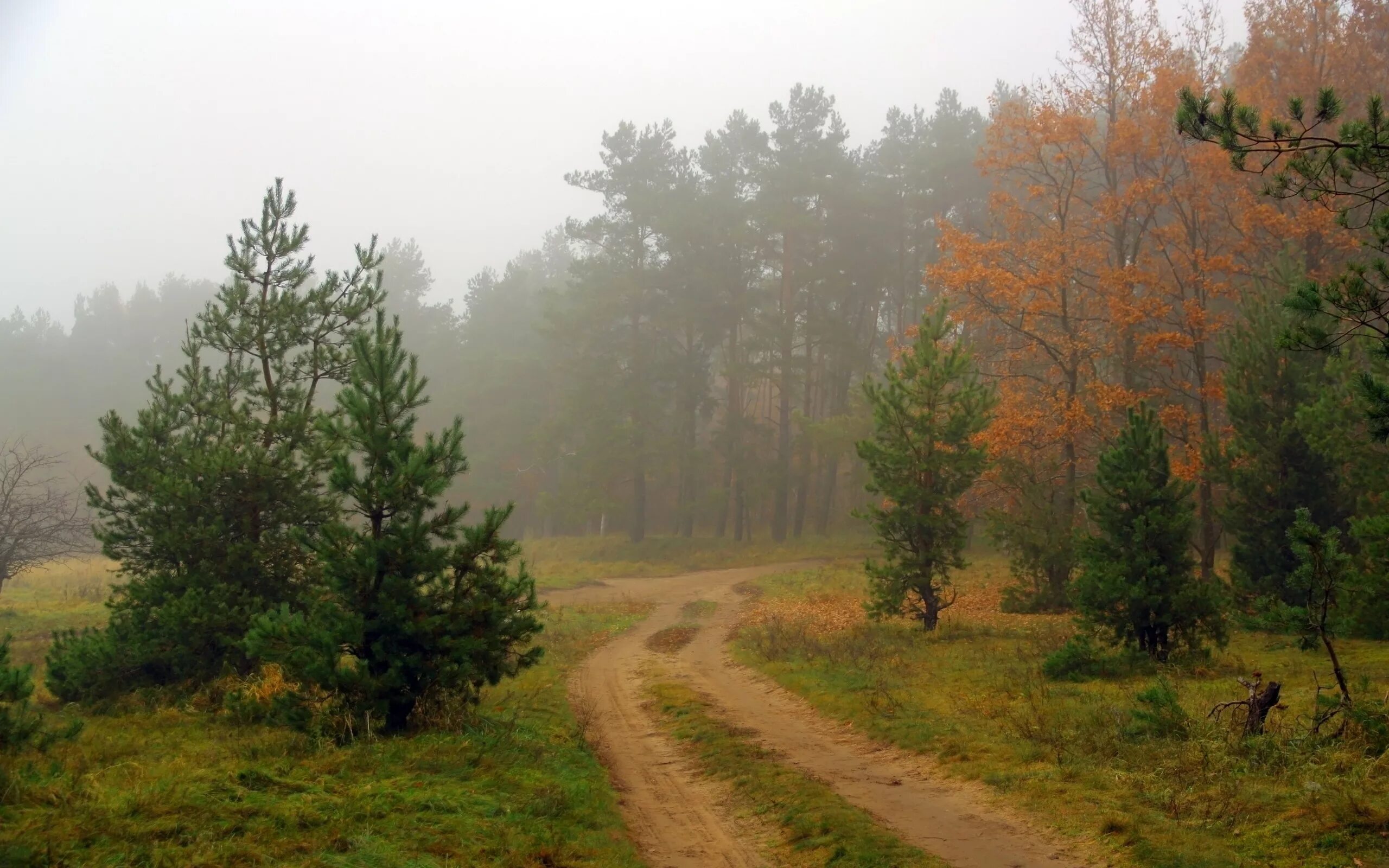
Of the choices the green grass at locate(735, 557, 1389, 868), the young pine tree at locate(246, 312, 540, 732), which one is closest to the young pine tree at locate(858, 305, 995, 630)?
the green grass at locate(735, 557, 1389, 868)

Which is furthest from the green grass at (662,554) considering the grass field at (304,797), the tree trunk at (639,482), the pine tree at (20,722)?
the pine tree at (20,722)

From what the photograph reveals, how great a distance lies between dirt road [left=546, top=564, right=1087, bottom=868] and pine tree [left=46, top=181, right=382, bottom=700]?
18.3 feet

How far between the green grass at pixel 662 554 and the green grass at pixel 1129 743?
71.7ft

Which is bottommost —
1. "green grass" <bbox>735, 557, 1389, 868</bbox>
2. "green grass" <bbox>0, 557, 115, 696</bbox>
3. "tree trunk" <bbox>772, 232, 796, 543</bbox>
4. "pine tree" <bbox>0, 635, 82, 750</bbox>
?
"green grass" <bbox>0, 557, 115, 696</bbox>

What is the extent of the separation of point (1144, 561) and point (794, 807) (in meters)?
7.80

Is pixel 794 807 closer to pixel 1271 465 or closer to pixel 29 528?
pixel 1271 465

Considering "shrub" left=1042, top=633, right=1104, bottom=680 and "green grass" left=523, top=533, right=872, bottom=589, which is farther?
"green grass" left=523, top=533, right=872, bottom=589

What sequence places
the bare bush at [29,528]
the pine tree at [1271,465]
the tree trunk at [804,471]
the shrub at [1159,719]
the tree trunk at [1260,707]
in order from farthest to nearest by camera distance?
1. the tree trunk at [804,471]
2. the bare bush at [29,528]
3. the pine tree at [1271,465]
4. the shrub at [1159,719]
5. the tree trunk at [1260,707]

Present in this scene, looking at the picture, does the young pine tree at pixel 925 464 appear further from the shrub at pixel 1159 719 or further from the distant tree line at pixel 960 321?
the shrub at pixel 1159 719

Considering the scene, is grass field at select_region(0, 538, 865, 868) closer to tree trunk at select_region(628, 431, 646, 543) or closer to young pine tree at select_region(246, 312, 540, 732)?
young pine tree at select_region(246, 312, 540, 732)

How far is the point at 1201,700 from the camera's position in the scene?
1142cm

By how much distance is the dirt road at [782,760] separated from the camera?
7926 mm

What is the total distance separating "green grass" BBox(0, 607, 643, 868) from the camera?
21.6 ft

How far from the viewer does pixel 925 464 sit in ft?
64.3
